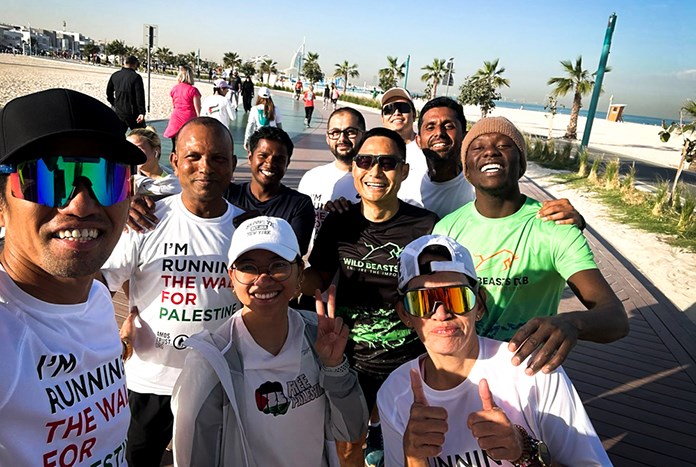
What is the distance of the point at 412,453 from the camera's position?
1.61m

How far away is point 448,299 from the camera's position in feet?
6.09

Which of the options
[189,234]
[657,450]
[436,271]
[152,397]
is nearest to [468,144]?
[436,271]

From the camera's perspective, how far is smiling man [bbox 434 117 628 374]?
2160 millimetres

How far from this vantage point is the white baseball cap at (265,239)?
6.44 ft

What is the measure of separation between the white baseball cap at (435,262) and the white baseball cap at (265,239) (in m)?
0.52

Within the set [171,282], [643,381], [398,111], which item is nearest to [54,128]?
[171,282]

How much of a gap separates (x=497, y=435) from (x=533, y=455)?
169 millimetres

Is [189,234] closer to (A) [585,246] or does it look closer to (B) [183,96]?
(A) [585,246]

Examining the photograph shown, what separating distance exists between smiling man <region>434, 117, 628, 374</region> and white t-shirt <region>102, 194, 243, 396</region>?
1345 mm

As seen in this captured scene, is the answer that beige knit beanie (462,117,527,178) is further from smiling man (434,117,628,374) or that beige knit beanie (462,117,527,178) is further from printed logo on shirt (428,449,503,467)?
printed logo on shirt (428,449,503,467)

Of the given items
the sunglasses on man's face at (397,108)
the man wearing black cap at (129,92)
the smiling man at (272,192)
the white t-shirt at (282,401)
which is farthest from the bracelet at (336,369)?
the man wearing black cap at (129,92)

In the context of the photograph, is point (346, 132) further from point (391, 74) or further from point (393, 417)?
point (391, 74)

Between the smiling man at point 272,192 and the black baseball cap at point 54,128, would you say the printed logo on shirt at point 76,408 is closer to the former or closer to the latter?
the black baseball cap at point 54,128

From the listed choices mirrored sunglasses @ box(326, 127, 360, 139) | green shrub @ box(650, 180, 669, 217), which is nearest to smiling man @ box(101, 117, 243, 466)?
mirrored sunglasses @ box(326, 127, 360, 139)
